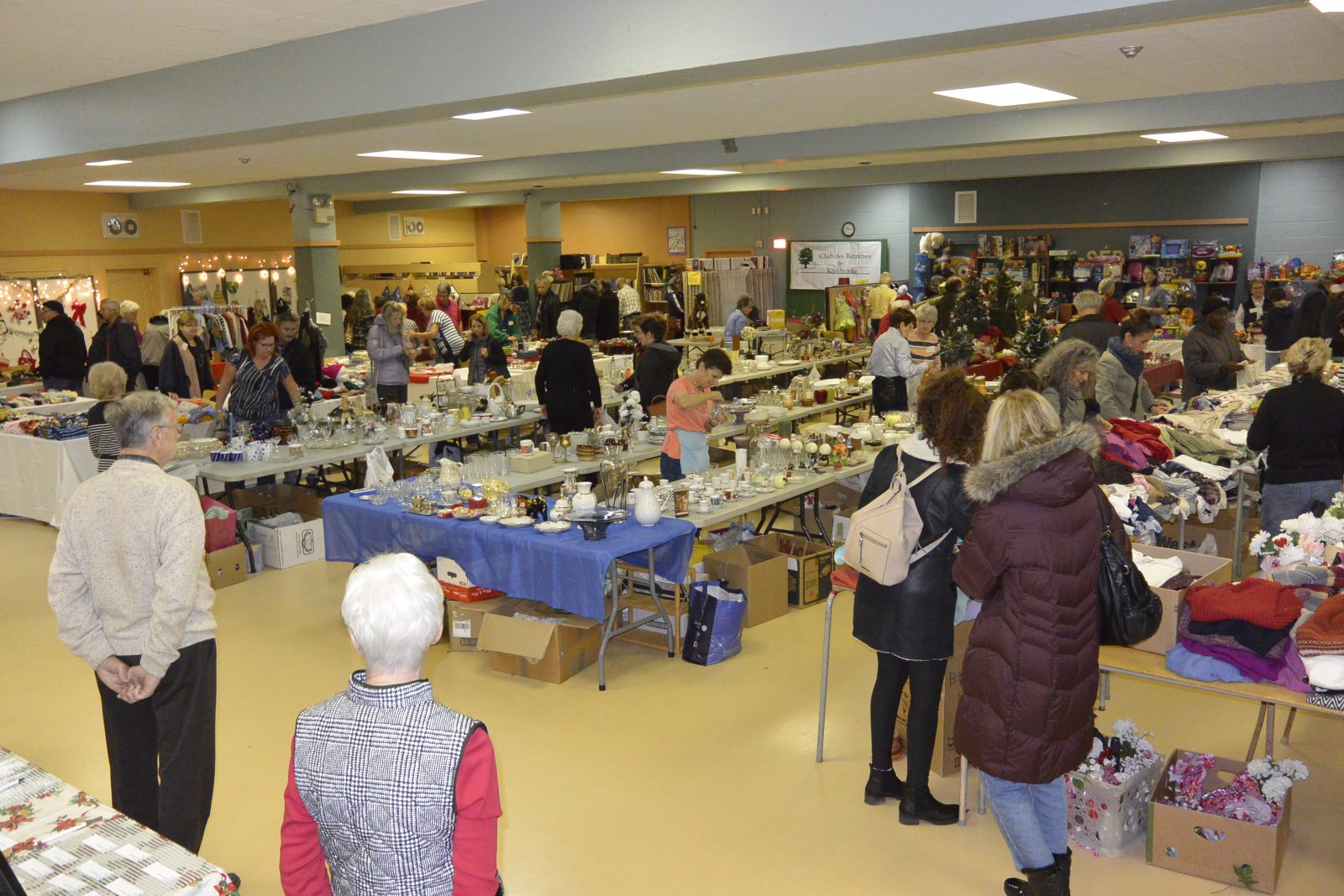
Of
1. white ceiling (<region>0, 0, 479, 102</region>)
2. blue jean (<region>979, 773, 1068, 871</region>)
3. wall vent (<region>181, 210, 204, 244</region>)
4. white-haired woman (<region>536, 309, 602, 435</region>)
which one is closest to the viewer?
blue jean (<region>979, 773, 1068, 871</region>)

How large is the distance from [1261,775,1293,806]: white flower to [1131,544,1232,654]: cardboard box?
52 centimetres

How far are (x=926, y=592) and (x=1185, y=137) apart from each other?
8.56 meters

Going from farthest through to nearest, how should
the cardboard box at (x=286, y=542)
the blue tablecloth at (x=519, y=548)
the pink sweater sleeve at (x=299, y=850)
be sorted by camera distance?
the cardboard box at (x=286, y=542)
the blue tablecloth at (x=519, y=548)
the pink sweater sleeve at (x=299, y=850)

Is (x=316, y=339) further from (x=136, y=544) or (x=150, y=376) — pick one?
(x=136, y=544)

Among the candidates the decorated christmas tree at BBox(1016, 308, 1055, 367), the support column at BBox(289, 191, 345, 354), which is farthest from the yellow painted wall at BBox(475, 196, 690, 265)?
the decorated christmas tree at BBox(1016, 308, 1055, 367)

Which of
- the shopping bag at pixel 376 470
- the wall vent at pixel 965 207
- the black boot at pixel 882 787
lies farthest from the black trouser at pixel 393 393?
the wall vent at pixel 965 207

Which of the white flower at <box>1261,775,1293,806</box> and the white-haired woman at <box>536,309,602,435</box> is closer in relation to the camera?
the white flower at <box>1261,775,1293,806</box>

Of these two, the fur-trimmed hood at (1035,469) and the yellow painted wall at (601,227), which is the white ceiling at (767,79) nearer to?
the fur-trimmed hood at (1035,469)

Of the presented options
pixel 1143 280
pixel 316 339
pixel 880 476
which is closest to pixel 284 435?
pixel 316 339

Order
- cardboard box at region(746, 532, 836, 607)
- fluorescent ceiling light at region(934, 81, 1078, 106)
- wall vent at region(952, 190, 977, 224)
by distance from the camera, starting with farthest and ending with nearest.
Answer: wall vent at region(952, 190, 977, 224) < fluorescent ceiling light at region(934, 81, 1078, 106) < cardboard box at region(746, 532, 836, 607)

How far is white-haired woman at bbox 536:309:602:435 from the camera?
741 centimetres

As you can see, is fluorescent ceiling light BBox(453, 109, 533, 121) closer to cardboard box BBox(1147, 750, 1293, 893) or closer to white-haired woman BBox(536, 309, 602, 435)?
white-haired woman BBox(536, 309, 602, 435)

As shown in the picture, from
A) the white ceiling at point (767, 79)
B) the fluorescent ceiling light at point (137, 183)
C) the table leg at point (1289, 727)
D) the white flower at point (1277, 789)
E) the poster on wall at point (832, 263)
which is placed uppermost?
the fluorescent ceiling light at point (137, 183)

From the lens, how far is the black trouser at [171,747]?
3152mm
